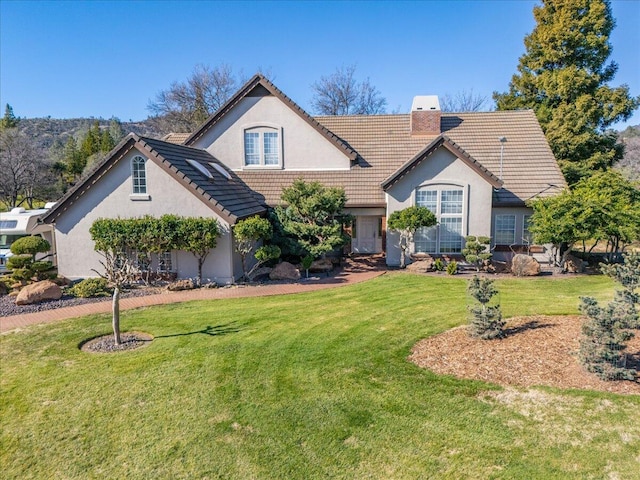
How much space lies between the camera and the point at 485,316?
33.4 ft

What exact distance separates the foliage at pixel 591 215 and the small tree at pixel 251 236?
1137cm

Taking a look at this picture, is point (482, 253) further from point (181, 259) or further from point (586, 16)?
point (586, 16)

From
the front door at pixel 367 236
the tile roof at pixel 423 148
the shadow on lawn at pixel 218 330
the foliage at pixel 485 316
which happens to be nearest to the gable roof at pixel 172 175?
the tile roof at pixel 423 148

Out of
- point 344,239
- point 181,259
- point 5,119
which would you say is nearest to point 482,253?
point 344,239

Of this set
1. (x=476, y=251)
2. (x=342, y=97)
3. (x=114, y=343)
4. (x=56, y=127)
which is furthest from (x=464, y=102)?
(x=56, y=127)

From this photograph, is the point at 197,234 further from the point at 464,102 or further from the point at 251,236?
the point at 464,102

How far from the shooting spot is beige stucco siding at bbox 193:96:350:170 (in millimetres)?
23172

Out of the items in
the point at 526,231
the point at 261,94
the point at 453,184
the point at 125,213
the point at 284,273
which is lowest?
the point at 284,273

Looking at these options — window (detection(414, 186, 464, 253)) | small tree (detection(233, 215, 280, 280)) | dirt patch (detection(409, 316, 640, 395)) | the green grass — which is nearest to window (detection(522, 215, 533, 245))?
window (detection(414, 186, 464, 253))

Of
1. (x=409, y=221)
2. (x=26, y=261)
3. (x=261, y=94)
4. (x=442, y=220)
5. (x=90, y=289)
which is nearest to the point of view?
(x=90, y=289)

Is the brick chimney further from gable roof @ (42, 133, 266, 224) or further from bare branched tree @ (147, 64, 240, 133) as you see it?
bare branched tree @ (147, 64, 240, 133)

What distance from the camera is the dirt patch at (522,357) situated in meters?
8.15

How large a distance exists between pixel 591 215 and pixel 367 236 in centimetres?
1058

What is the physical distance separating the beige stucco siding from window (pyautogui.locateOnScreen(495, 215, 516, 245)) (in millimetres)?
8287
